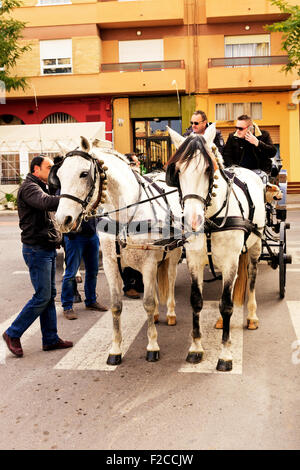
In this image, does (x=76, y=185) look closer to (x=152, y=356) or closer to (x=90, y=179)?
(x=90, y=179)

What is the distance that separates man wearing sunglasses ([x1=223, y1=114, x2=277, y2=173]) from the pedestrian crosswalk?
6.35 ft

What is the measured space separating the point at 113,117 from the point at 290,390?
2120 cm

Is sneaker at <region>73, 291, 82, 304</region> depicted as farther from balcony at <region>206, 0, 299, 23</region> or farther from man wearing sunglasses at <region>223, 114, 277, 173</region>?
balcony at <region>206, 0, 299, 23</region>

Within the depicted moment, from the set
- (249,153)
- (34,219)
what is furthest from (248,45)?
(34,219)

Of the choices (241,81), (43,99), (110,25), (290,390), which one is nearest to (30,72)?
(43,99)

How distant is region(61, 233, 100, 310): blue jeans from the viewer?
6.60 meters

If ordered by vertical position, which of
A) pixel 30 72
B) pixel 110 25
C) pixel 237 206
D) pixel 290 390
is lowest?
pixel 290 390

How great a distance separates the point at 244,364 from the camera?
469cm

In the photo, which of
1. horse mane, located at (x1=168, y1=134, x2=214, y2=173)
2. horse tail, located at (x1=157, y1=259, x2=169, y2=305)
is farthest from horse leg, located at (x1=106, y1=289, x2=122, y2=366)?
horse mane, located at (x1=168, y1=134, x2=214, y2=173)

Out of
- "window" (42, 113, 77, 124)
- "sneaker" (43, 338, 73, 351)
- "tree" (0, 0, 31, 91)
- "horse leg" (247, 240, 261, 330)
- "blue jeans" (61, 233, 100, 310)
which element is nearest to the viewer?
"sneaker" (43, 338, 73, 351)

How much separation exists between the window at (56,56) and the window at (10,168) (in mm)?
4367

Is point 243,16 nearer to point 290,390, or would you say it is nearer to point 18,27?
point 18,27

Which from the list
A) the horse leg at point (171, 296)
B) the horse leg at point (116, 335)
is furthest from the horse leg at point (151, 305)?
the horse leg at point (171, 296)

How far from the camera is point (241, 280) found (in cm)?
575
